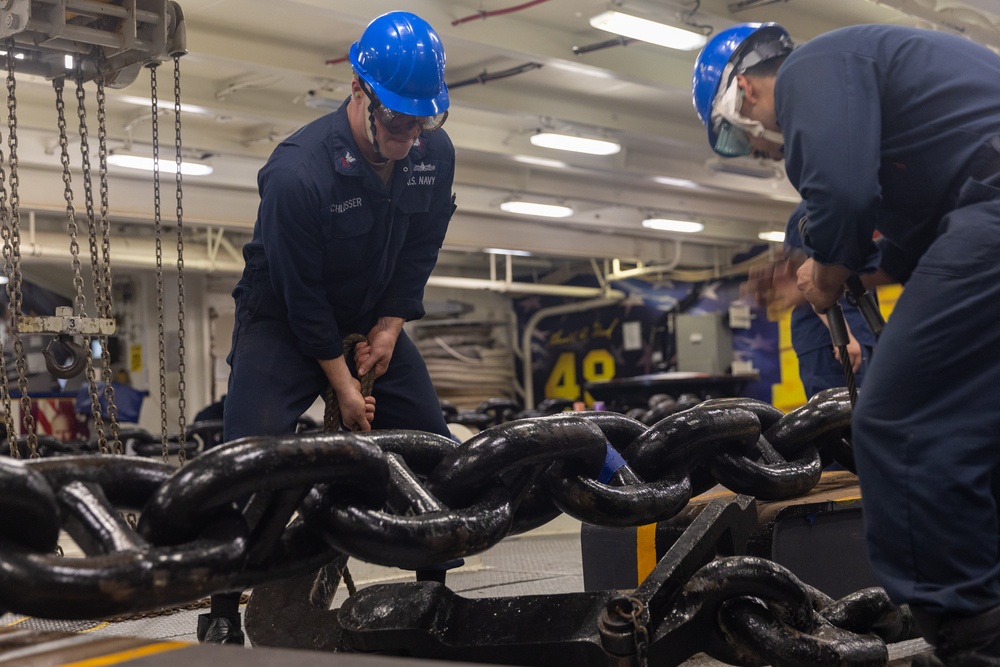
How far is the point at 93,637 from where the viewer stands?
115 centimetres

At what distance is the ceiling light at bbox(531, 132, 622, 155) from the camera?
8.88 metres

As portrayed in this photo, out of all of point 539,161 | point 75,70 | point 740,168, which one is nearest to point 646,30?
point 539,161

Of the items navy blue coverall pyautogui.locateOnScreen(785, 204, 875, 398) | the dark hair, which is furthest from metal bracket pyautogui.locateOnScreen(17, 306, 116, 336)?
navy blue coverall pyautogui.locateOnScreen(785, 204, 875, 398)

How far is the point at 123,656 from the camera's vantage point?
1.05m

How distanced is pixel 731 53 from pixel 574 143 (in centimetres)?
724

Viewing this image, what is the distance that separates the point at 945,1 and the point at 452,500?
590 centimetres

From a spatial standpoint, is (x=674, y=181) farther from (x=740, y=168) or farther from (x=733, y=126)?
(x=733, y=126)

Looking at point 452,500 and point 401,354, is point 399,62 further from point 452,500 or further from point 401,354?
point 452,500

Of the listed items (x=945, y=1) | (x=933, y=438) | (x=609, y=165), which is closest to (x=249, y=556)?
(x=933, y=438)

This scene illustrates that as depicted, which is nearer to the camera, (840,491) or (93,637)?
(93,637)

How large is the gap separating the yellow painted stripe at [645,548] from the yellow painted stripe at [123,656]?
162cm

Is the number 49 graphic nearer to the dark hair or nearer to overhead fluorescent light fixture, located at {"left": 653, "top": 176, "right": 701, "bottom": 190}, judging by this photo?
overhead fluorescent light fixture, located at {"left": 653, "top": 176, "right": 701, "bottom": 190}

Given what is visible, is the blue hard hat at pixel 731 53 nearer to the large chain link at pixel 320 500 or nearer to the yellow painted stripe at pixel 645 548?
the large chain link at pixel 320 500

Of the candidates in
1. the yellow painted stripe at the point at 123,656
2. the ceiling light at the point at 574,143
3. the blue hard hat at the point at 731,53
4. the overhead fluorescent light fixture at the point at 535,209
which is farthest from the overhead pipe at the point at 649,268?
the yellow painted stripe at the point at 123,656
